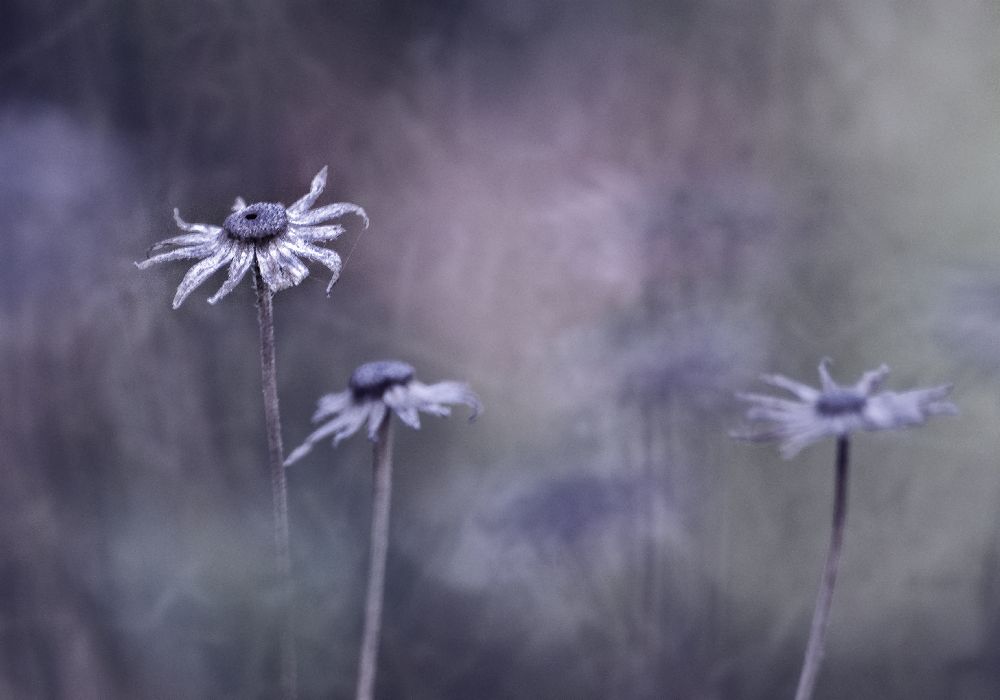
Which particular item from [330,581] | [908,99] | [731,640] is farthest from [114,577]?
[908,99]

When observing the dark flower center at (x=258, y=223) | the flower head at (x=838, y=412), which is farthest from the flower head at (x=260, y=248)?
the flower head at (x=838, y=412)

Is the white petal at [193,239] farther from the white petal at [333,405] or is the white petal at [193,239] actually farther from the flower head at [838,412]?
the flower head at [838,412]

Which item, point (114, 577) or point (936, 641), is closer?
point (114, 577)

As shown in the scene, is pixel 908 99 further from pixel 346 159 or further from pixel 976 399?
pixel 346 159

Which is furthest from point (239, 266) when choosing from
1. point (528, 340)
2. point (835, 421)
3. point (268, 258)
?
point (528, 340)

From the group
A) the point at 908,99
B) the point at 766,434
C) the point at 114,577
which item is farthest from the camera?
the point at 908,99

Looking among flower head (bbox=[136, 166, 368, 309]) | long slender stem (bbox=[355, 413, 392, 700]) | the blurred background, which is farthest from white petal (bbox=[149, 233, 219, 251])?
the blurred background

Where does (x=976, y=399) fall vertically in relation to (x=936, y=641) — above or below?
above
